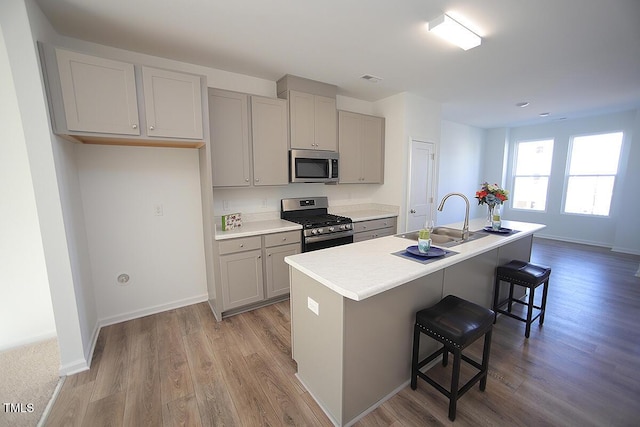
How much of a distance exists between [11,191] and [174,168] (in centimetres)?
121

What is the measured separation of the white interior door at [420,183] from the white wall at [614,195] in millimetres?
3690

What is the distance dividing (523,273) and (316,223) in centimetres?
214

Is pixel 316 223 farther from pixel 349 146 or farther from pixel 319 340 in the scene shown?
pixel 319 340

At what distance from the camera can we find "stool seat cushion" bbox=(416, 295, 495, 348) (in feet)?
5.01

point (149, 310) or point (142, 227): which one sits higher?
A: point (142, 227)

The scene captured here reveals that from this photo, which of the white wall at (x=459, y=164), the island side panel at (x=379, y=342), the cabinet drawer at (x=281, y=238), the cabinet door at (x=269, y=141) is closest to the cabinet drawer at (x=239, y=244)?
the cabinet drawer at (x=281, y=238)

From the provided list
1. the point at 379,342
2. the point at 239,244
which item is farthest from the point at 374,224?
the point at 379,342

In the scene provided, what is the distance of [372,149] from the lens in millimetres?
4086

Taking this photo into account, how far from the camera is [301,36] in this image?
229cm

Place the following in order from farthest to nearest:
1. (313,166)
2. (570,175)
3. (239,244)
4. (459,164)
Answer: (459,164) → (570,175) → (313,166) → (239,244)

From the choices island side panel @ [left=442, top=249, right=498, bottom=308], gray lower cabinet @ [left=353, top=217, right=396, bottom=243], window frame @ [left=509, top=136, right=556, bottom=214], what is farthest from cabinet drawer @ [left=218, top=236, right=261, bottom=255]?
window frame @ [left=509, top=136, right=556, bottom=214]

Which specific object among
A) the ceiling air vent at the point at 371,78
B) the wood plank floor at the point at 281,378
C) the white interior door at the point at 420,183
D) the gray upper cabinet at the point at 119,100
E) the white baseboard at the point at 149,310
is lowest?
the wood plank floor at the point at 281,378

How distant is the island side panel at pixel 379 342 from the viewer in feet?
4.91

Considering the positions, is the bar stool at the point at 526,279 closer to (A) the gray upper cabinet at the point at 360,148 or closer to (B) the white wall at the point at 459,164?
(A) the gray upper cabinet at the point at 360,148
